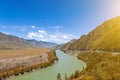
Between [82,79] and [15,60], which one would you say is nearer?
[82,79]

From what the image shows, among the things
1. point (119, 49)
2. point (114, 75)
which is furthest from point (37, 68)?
point (119, 49)

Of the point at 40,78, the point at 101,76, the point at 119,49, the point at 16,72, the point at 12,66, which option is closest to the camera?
the point at 101,76

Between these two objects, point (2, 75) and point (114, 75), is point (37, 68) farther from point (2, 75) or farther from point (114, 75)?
point (114, 75)

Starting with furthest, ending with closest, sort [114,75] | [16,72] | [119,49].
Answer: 1. [119,49]
2. [16,72]
3. [114,75]

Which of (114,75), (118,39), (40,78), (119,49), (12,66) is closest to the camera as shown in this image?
(114,75)

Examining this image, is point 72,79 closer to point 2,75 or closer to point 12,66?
point 2,75

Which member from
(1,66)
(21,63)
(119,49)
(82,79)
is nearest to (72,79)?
(82,79)

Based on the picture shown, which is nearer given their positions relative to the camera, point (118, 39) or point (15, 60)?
point (15, 60)

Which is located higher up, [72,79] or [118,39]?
[118,39]

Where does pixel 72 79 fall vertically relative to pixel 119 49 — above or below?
below
